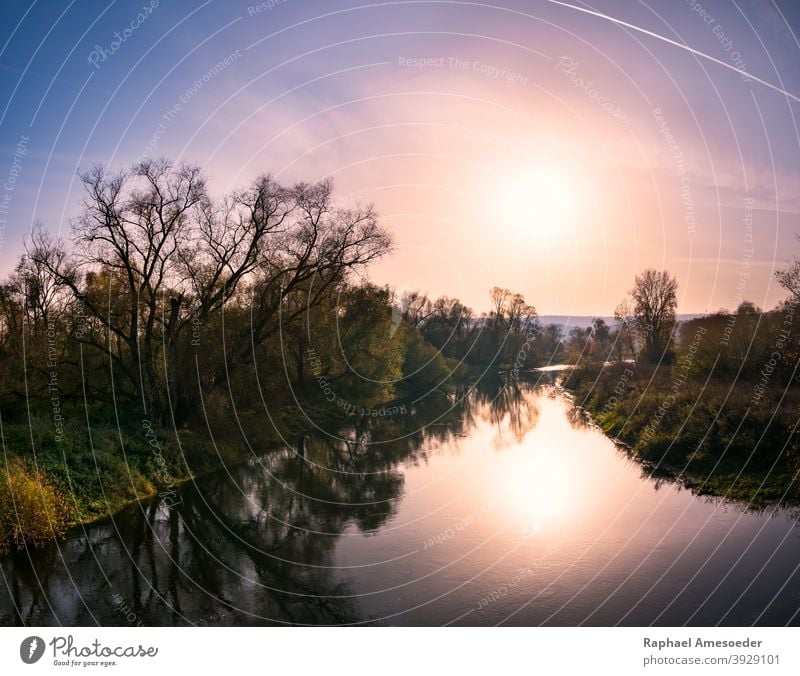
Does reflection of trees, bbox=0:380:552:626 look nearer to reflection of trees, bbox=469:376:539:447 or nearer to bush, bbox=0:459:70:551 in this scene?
bush, bbox=0:459:70:551

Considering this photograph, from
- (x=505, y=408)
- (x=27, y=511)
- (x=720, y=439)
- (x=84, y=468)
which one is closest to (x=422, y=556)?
(x=27, y=511)

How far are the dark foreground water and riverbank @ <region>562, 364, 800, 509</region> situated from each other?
4.18ft

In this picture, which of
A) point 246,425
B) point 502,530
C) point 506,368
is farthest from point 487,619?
point 506,368

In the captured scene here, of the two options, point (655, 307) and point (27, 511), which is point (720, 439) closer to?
point (27, 511)

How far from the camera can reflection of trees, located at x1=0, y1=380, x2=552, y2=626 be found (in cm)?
1225

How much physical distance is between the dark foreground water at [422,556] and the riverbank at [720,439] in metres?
1.27

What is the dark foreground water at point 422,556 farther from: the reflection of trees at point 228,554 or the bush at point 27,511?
the bush at point 27,511

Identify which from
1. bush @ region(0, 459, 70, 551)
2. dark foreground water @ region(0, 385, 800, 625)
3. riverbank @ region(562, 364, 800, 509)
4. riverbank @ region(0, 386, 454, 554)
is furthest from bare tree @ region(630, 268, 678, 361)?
bush @ region(0, 459, 70, 551)

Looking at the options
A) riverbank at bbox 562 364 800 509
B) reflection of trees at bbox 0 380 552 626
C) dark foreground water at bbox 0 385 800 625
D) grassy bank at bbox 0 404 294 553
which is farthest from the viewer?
riverbank at bbox 562 364 800 509

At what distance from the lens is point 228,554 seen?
15617 millimetres

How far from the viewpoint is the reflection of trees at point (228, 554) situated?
12.2 m

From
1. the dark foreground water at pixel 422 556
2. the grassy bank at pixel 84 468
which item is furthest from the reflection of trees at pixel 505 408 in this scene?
the grassy bank at pixel 84 468

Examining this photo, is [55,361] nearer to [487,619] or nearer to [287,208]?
[287,208]

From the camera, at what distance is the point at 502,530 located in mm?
16812
